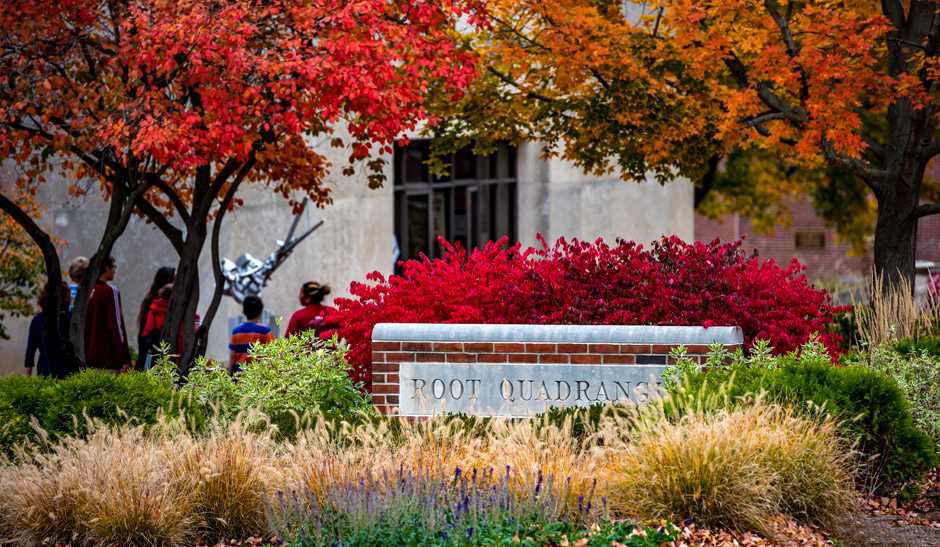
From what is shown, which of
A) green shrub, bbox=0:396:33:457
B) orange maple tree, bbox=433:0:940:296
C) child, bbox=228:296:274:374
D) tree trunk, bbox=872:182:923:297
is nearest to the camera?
green shrub, bbox=0:396:33:457

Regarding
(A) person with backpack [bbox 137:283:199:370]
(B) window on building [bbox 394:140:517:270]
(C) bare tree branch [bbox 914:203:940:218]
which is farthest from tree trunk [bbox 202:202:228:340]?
(B) window on building [bbox 394:140:517:270]

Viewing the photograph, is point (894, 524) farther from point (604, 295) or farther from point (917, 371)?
point (604, 295)

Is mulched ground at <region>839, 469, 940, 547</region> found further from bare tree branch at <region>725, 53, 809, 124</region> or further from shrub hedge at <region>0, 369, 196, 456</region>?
bare tree branch at <region>725, 53, 809, 124</region>

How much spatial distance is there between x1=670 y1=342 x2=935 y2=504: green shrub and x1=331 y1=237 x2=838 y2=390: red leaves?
1.44 meters

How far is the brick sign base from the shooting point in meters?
8.09

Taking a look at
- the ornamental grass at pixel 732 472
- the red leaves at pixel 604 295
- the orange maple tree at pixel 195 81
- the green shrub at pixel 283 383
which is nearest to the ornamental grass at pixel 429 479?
the ornamental grass at pixel 732 472

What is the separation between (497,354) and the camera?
8234mm

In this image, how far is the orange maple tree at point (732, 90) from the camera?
11320 mm

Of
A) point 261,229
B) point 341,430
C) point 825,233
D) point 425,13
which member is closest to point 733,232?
point 825,233

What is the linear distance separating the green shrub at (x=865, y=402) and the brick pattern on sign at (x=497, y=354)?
0.90 meters

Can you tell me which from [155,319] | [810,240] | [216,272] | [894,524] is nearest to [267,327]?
[216,272]

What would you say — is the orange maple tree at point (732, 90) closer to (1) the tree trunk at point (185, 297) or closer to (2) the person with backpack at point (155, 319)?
(1) the tree trunk at point (185, 297)

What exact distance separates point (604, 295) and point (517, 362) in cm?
108

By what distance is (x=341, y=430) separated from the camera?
700 centimetres
